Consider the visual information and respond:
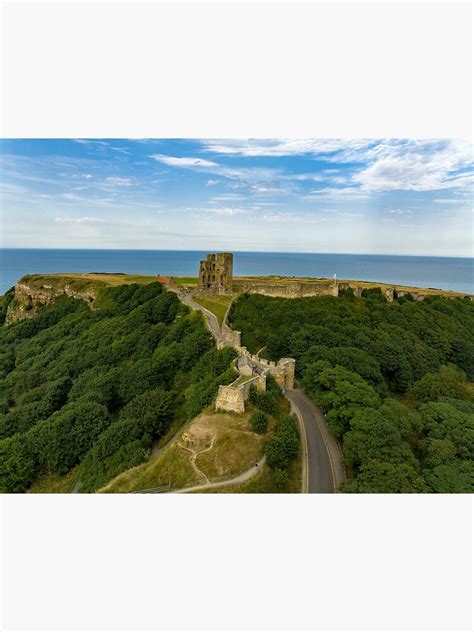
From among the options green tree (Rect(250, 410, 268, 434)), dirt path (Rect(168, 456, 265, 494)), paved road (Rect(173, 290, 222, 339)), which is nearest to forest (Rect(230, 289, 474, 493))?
paved road (Rect(173, 290, 222, 339))

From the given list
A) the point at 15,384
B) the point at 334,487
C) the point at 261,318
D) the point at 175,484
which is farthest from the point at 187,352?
the point at 15,384

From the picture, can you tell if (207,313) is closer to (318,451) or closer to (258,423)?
(258,423)

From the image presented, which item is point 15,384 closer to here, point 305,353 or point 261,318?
point 261,318

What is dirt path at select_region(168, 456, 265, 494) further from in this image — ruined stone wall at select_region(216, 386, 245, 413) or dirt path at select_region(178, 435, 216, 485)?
ruined stone wall at select_region(216, 386, 245, 413)


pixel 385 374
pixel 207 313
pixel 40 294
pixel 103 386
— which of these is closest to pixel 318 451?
pixel 385 374

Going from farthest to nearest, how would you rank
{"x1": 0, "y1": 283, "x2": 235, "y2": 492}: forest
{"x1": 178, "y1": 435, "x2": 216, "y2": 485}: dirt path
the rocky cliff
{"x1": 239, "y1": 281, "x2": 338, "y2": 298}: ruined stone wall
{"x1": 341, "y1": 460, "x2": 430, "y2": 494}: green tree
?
the rocky cliff, {"x1": 239, "y1": 281, "x2": 338, "y2": 298}: ruined stone wall, {"x1": 0, "y1": 283, "x2": 235, "y2": 492}: forest, {"x1": 178, "y1": 435, "x2": 216, "y2": 485}: dirt path, {"x1": 341, "y1": 460, "x2": 430, "y2": 494}: green tree

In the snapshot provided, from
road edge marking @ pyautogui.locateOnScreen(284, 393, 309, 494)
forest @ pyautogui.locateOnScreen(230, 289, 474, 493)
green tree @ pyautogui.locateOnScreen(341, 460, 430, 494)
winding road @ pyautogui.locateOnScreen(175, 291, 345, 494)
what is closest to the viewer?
green tree @ pyautogui.locateOnScreen(341, 460, 430, 494)
